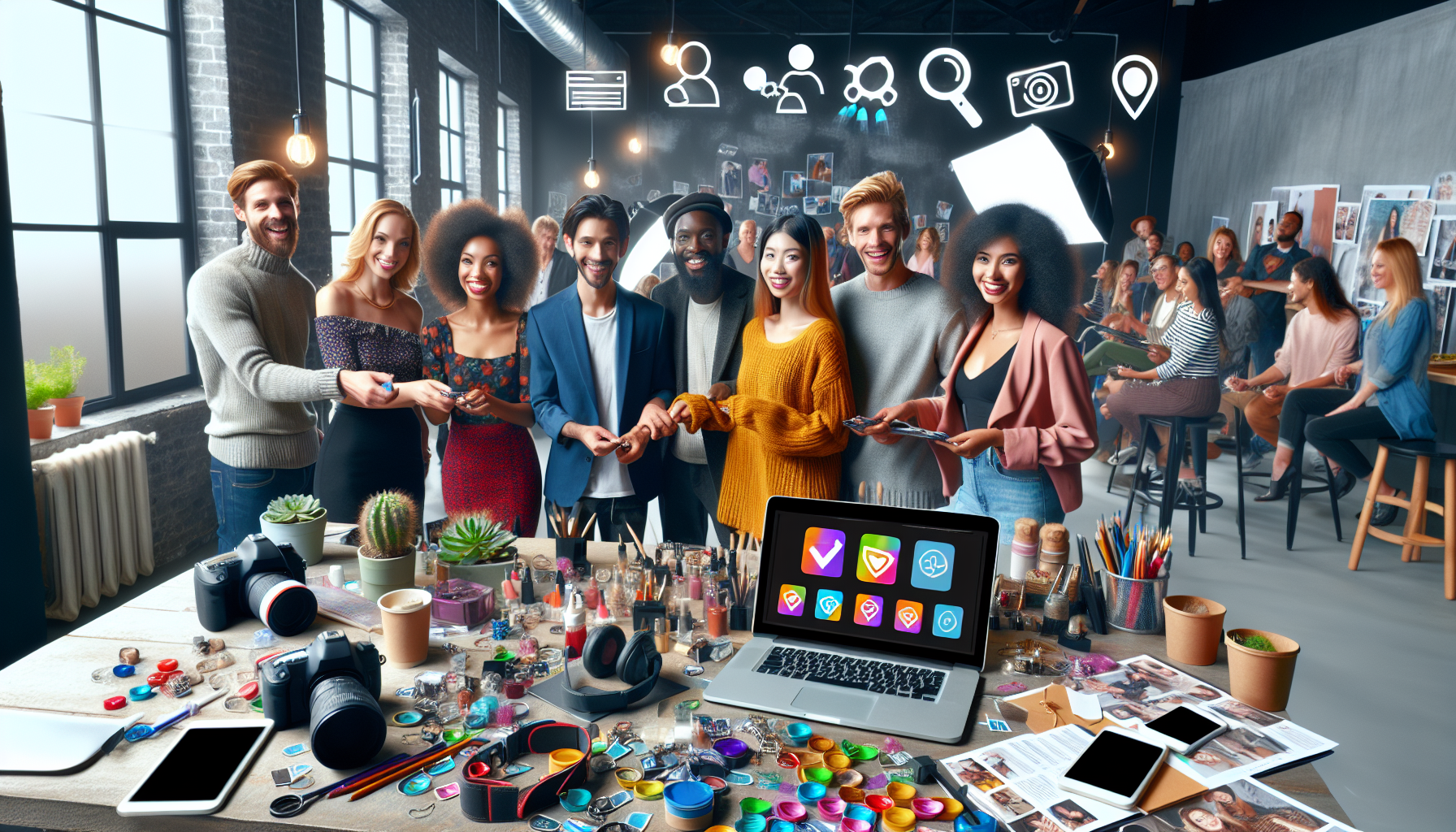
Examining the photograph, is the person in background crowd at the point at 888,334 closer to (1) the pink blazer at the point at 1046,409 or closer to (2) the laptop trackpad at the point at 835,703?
(1) the pink blazer at the point at 1046,409

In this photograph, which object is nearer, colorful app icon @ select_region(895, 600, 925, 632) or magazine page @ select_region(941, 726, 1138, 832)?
magazine page @ select_region(941, 726, 1138, 832)

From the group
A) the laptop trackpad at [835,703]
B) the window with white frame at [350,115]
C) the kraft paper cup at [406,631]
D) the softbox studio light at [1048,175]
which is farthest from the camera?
the window with white frame at [350,115]

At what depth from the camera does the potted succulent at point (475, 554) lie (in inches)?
75.5

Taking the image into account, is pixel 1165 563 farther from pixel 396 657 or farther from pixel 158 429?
pixel 158 429

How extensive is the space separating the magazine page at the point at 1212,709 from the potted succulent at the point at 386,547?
1368mm

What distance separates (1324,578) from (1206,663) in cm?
387

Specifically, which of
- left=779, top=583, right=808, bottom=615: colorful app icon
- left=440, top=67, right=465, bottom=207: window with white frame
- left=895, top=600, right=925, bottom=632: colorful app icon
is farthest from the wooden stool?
left=440, top=67, right=465, bottom=207: window with white frame

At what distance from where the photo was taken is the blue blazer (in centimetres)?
292

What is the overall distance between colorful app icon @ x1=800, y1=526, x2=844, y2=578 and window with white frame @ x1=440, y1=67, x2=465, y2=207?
25.9 ft

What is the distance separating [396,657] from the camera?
159 centimetres

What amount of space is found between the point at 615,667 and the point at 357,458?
5.90 ft

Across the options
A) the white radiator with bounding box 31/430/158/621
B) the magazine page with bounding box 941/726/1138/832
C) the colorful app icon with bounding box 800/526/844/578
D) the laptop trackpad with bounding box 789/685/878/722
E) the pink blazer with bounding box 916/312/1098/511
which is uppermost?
the pink blazer with bounding box 916/312/1098/511

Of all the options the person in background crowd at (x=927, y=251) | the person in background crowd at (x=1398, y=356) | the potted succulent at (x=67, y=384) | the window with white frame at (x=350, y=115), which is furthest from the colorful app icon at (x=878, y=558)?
the window with white frame at (x=350, y=115)

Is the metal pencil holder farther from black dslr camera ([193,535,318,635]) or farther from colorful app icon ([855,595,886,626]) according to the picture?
black dslr camera ([193,535,318,635])
